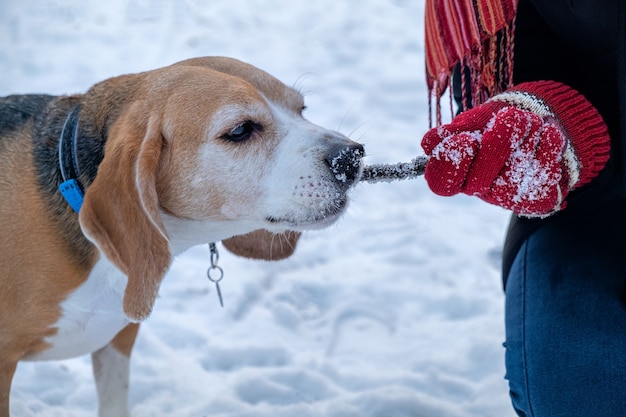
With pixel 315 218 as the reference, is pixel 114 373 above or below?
below

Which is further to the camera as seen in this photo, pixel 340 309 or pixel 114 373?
pixel 340 309

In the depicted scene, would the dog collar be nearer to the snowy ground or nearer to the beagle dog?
the beagle dog

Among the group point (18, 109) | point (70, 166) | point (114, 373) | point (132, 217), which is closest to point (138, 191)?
point (132, 217)

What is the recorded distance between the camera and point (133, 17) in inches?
249

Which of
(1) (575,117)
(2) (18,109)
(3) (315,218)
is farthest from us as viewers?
(2) (18,109)

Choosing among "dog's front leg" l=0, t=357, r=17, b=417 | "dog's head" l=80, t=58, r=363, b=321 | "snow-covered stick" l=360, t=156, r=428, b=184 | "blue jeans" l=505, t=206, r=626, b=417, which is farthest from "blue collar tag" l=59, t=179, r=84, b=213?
"blue jeans" l=505, t=206, r=626, b=417

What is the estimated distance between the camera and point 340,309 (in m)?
3.82

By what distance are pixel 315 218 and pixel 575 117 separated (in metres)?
0.83

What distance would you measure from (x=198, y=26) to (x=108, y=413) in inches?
153

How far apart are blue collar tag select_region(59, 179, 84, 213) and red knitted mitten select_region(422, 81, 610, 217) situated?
1.11 meters

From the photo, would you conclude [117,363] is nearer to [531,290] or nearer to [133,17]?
[531,290]

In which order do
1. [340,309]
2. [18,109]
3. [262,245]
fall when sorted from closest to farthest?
1. [18,109]
2. [262,245]
3. [340,309]

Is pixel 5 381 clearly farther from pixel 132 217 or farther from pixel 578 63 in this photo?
pixel 578 63

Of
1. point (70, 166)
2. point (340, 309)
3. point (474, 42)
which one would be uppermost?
point (474, 42)
